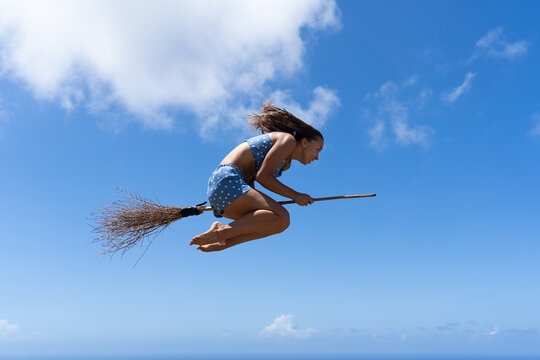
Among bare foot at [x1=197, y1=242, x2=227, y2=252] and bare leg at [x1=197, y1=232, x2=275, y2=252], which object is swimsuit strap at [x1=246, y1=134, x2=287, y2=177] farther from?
bare foot at [x1=197, y1=242, x2=227, y2=252]

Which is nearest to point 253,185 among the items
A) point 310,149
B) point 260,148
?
point 260,148

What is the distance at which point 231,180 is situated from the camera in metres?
5.20

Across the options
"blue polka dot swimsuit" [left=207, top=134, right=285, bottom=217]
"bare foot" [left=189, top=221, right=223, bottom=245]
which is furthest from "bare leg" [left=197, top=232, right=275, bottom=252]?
"blue polka dot swimsuit" [left=207, top=134, right=285, bottom=217]

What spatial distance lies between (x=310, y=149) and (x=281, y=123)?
441mm

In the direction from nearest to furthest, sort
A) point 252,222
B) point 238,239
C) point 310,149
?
point 252,222 < point 238,239 < point 310,149

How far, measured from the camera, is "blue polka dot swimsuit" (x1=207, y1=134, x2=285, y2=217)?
520 cm

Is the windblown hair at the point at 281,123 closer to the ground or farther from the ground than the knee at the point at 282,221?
farther from the ground

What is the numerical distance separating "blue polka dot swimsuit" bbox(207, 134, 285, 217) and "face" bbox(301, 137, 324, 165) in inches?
10.9

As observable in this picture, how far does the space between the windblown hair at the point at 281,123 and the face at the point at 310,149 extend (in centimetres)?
5

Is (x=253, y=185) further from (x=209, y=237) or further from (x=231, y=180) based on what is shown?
(x=209, y=237)

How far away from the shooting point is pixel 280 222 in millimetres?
5133

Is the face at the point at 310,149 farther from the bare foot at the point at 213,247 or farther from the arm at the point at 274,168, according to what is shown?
the bare foot at the point at 213,247

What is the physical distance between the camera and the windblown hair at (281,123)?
5.60 meters

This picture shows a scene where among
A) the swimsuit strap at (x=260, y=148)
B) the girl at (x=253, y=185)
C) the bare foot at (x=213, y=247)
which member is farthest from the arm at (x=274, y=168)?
the bare foot at (x=213, y=247)
